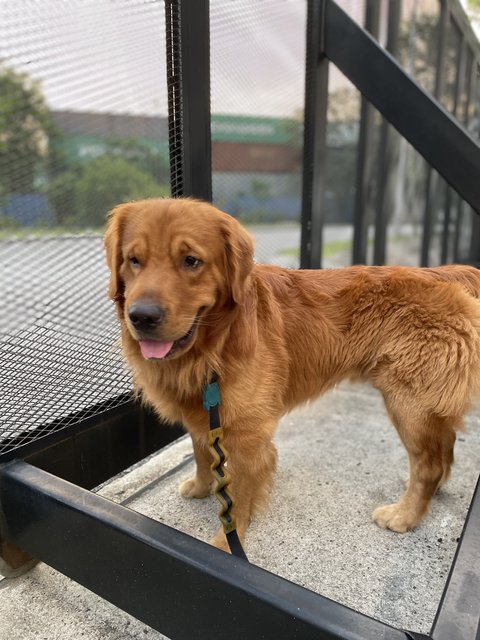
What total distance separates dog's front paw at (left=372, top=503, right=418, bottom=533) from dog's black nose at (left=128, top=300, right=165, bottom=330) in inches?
56.9

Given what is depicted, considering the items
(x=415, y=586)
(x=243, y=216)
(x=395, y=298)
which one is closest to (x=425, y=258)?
Answer: (x=243, y=216)

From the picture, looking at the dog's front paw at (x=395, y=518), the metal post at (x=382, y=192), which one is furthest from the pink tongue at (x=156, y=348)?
the metal post at (x=382, y=192)

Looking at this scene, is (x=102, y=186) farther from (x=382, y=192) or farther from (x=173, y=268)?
(x=173, y=268)

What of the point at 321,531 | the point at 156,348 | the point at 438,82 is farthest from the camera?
the point at 438,82

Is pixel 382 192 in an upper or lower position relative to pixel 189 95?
lower

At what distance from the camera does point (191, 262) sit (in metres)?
1.73

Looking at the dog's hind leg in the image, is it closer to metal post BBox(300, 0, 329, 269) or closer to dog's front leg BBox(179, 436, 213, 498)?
dog's front leg BBox(179, 436, 213, 498)

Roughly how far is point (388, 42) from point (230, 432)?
5.28 metres

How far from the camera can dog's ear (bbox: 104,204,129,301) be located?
5.95ft

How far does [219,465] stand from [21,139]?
26.6 feet

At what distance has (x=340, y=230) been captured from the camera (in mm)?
10688

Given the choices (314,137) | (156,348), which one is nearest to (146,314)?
(156,348)

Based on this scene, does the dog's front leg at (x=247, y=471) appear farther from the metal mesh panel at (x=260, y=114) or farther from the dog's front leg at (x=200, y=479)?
the metal mesh panel at (x=260, y=114)

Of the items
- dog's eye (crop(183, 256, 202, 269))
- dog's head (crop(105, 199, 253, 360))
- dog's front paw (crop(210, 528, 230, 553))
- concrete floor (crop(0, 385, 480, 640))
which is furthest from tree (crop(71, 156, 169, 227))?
dog's front paw (crop(210, 528, 230, 553))
